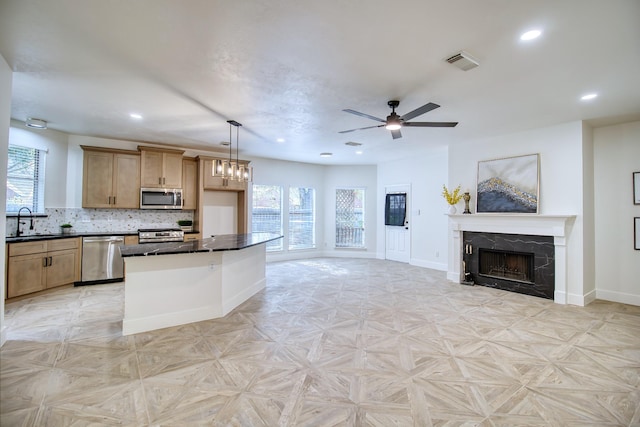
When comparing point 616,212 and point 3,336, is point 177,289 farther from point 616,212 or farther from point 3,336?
point 616,212

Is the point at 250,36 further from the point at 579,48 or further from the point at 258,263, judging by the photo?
the point at 258,263

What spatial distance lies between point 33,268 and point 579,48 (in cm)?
725

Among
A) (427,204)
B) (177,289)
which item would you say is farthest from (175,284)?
(427,204)

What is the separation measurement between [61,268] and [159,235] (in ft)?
4.99

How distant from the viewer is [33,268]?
14.4 ft

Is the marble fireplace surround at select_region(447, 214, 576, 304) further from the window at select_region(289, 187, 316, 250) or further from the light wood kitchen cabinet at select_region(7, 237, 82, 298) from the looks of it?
the light wood kitchen cabinet at select_region(7, 237, 82, 298)

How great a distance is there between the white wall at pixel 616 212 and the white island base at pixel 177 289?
5.73 m

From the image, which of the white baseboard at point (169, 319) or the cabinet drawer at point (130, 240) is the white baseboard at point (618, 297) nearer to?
the white baseboard at point (169, 319)

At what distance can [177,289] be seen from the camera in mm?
3424

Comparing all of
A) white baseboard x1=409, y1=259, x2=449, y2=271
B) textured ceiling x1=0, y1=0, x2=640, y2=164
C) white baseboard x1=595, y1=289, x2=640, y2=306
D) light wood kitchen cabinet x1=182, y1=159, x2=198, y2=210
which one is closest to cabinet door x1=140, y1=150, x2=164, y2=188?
light wood kitchen cabinet x1=182, y1=159, x2=198, y2=210

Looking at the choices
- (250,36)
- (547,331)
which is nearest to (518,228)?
(547,331)

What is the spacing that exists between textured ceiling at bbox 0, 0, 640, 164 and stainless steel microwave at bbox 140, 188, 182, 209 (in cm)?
151

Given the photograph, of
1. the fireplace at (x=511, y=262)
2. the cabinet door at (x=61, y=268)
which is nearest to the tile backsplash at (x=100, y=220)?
the cabinet door at (x=61, y=268)

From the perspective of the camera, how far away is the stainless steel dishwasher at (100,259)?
511 cm
